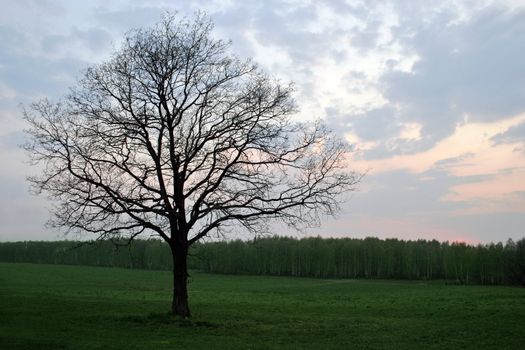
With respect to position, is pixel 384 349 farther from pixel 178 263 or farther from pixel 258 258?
pixel 258 258

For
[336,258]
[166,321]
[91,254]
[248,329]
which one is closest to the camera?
[248,329]

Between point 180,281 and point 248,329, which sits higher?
point 180,281

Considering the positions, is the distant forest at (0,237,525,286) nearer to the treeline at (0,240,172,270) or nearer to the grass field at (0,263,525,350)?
the treeline at (0,240,172,270)

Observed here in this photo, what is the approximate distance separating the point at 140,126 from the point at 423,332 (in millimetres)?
14476

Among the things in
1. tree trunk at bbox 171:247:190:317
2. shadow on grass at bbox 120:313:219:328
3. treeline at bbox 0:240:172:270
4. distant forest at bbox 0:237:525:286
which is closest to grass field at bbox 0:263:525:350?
shadow on grass at bbox 120:313:219:328

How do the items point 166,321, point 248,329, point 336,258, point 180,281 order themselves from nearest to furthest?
point 248,329 → point 166,321 → point 180,281 → point 336,258

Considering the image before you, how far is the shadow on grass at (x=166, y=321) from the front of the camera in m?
22.1

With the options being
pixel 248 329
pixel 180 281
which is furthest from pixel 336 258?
pixel 248 329

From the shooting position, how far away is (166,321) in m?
22.6

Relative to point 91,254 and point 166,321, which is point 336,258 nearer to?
point 91,254

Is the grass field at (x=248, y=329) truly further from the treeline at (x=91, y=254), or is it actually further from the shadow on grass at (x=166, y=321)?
the treeline at (x=91, y=254)

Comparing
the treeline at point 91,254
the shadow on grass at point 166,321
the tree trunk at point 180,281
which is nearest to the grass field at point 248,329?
the shadow on grass at point 166,321

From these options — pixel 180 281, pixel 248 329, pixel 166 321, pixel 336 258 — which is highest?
pixel 180 281

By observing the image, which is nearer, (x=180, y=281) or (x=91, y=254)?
(x=180, y=281)
